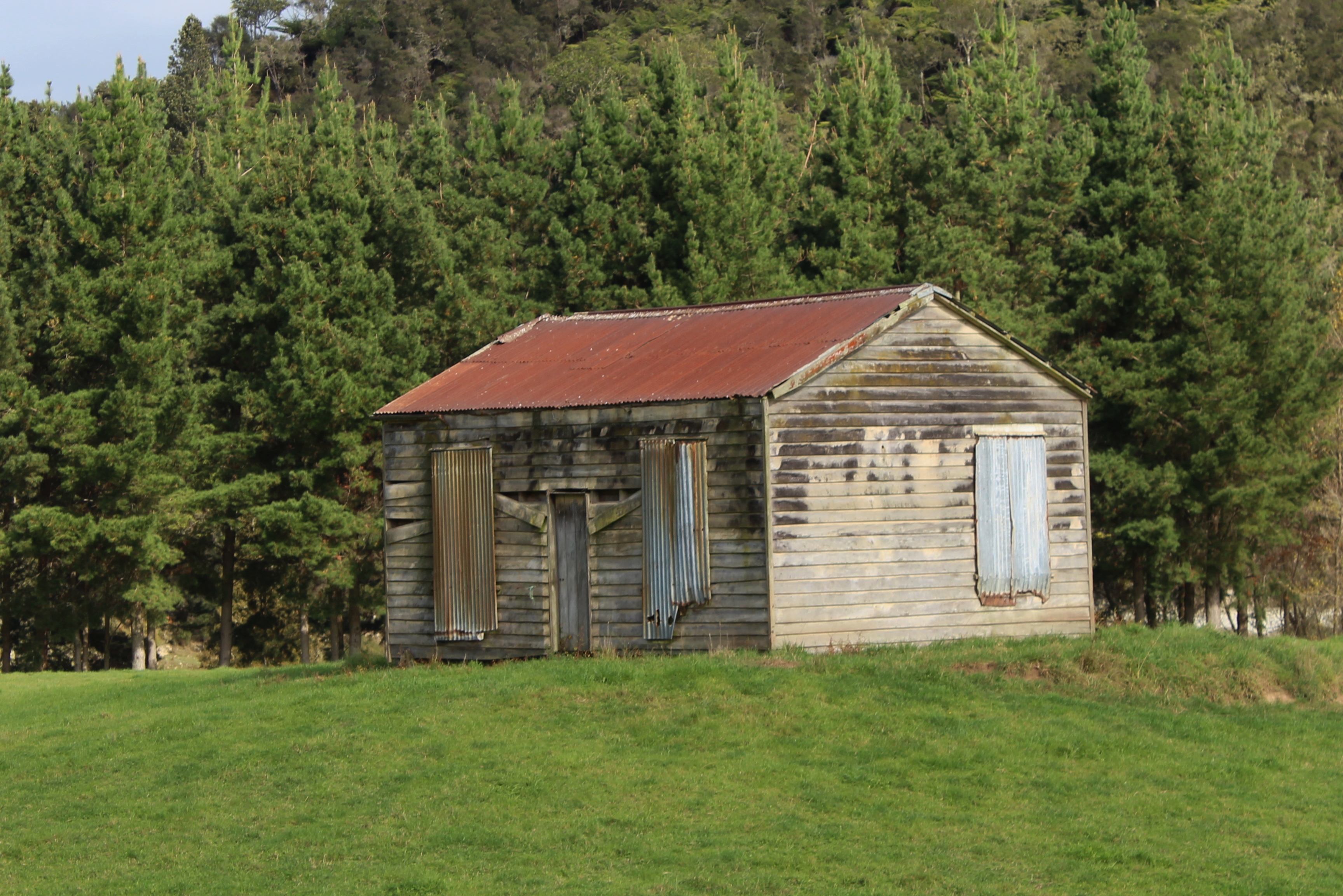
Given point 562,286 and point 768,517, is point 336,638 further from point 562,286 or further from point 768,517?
point 768,517

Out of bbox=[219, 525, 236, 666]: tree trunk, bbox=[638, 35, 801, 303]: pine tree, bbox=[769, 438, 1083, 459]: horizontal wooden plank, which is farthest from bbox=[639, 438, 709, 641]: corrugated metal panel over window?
bbox=[219, 525, 236, 666]: tree trunk

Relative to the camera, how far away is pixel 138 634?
38.2 meters

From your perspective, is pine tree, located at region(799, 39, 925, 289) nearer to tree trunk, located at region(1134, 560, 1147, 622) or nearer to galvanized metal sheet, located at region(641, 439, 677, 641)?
tree trunk, located at region(1134, 560, 1147, 622)

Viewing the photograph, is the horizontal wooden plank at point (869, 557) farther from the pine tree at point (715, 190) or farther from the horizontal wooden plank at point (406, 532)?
the pine tree at point (715, 190)

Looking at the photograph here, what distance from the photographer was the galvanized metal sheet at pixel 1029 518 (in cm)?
2298

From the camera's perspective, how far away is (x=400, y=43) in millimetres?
120938

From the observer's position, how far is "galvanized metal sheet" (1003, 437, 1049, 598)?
2298 centimetres

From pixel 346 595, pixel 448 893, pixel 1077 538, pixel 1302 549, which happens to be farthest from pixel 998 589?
pixel 1302 549

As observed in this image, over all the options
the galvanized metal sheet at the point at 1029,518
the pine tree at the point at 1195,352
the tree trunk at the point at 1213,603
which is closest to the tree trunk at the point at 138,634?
the galvanized metal sheet at the point at 1029,518

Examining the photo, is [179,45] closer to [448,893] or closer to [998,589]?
[998,589]

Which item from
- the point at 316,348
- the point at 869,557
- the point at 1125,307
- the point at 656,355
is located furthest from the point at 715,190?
the point at 869,557

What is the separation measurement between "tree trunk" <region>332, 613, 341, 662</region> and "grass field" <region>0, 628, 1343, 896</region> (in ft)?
55.8

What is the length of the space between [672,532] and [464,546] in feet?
12.3

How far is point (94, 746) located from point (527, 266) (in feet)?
83.6
